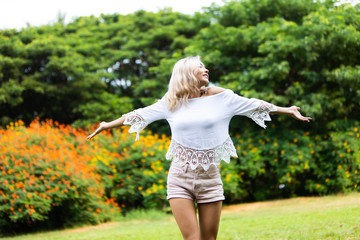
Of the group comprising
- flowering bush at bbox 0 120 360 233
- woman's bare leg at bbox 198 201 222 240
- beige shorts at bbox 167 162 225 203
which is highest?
beige shorts at bbox 167 162 225 203

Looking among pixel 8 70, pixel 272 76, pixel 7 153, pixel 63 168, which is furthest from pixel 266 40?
pixel 8 70

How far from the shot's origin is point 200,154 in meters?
3.43

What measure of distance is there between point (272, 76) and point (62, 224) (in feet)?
22.4

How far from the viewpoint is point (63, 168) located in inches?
357

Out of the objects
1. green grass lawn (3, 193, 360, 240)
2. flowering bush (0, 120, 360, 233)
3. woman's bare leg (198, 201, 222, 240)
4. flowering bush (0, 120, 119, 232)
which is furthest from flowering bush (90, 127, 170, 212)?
woman's bare leg (198, 201, 222, 240)

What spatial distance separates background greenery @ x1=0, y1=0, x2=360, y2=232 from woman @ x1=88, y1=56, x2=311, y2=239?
565 cm

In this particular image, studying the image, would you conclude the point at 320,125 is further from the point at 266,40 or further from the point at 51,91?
the point at 51,91

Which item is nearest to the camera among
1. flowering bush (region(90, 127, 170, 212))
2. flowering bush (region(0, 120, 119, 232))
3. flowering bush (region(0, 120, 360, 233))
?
flowering bush (region(0, 120, 119, 232))

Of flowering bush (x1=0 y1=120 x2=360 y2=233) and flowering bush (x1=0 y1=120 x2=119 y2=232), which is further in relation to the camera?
flowering bush (x1=0 y1=120 x2=360 y2=233)

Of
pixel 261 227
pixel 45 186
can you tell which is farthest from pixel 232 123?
pixel 45 186

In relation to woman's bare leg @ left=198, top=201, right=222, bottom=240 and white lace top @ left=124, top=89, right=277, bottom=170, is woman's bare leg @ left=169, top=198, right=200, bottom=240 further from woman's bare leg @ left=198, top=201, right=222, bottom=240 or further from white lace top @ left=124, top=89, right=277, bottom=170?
white lace top @ left=124, top=89, right=277, bottom=170

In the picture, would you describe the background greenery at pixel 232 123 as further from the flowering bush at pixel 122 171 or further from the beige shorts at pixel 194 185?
the beige shorts at pixel 194 185

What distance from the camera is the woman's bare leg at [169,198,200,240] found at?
129 inches

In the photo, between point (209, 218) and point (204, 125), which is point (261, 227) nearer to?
point (209, 218)
